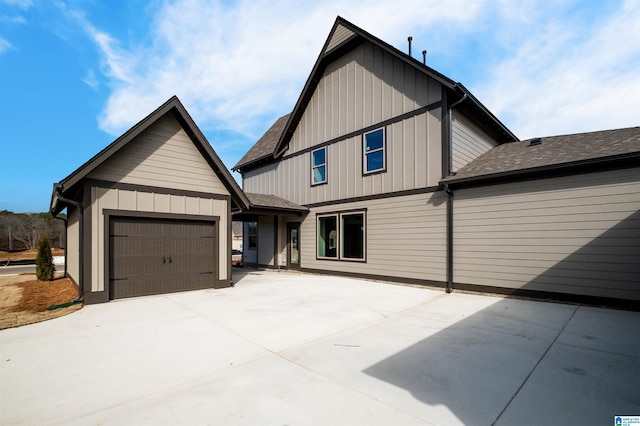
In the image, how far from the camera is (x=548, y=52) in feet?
31.2

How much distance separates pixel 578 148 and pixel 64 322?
12.0m

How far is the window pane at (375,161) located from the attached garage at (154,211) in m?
4.63

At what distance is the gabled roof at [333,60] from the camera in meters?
8.69

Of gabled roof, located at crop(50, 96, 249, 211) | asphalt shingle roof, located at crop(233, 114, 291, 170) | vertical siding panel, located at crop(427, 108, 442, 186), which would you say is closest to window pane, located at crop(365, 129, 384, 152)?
vertical siding panel, located at crop(427, 108, 442, 186)

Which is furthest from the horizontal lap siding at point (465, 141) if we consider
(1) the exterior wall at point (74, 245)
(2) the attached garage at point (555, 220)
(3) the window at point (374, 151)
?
(1) the exterior wall at point (74, 245)

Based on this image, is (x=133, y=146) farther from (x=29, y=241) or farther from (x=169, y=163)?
(x=29, y=241)

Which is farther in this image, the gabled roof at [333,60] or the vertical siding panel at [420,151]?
the vertical siding panel at [420,151]

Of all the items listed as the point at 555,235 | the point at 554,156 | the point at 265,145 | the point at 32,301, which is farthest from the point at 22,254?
the point at 554,156

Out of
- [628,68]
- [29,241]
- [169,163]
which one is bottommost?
[29,241]

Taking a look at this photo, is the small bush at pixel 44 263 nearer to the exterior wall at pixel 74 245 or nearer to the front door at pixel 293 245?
the exterior wall at pixel 74 245

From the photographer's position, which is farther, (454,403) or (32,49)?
(32,49)

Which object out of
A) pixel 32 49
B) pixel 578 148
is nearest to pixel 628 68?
pixel 578 148

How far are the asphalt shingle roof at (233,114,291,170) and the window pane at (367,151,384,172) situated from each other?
18.9ft

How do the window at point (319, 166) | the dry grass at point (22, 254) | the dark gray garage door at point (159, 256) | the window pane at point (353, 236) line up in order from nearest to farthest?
the dark gray garage door at point (159, 256) < the window pane at point (353, 236) < the window at point (319, 166) < the dry grass at point (22, 254)
